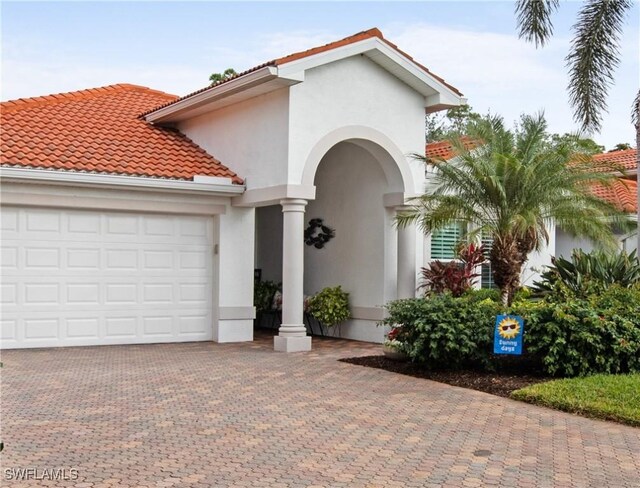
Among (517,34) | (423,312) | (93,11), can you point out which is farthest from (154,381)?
→ (517,34)

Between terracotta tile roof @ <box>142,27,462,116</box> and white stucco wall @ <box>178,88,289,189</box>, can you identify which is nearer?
terracotta tile roof @ <box>142,27,462,116</box>

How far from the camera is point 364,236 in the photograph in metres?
16.4

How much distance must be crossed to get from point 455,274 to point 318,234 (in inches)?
138

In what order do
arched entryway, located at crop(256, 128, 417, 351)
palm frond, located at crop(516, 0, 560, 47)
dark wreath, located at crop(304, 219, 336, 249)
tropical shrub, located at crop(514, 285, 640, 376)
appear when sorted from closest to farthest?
tropical shrub, located at crop(514, 285, 640, 376)
arched entryway, located at crop(256, 128, 417, 351)
palm frond, located at crop(516, 0, 560, 47)
dark wreath, located at crop(304, 219, 336, 249)

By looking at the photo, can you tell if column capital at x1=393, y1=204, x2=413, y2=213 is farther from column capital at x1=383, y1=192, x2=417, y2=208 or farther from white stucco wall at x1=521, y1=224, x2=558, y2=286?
white stucco wall at x1=521, y1=224, x2=558, y2=286

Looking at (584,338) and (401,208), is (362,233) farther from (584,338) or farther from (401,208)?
(584,338)

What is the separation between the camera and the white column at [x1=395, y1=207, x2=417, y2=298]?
1548 centimetres

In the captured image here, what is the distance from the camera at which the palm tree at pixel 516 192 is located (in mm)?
12672

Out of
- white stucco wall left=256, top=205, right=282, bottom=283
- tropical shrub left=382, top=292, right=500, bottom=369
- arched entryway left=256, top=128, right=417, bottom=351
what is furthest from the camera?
white stucco wall left=256, top=205, right=282, bottom=283

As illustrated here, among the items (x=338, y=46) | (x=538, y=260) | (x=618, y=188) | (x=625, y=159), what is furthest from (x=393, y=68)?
(x=625, y=159)

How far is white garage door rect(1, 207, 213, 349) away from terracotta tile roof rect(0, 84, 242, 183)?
86 cm

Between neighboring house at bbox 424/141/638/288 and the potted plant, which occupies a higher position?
neighboring house at bbox 424/141/638/288

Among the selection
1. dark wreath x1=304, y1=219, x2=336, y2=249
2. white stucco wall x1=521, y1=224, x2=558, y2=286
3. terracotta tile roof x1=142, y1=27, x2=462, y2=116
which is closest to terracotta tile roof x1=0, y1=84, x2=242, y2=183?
terracotta tile roof x1=142, y1=27, x2=462, y2=116

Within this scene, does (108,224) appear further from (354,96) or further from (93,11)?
(354,96)
